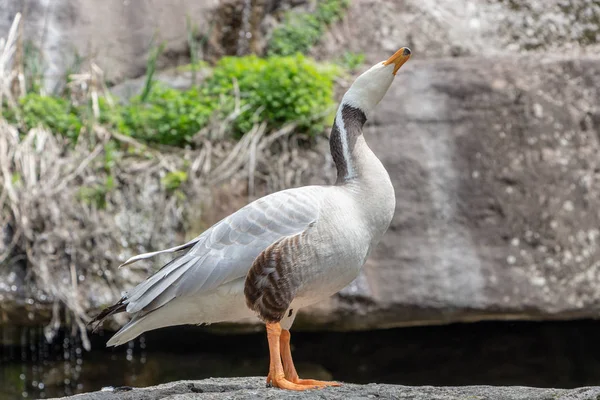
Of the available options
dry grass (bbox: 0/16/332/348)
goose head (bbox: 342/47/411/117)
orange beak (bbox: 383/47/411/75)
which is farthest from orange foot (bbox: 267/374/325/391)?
dry grass (bbox: 0/16/332/348)

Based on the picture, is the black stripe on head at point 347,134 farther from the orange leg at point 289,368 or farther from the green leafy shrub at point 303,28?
the green leafy shrub at point 303,28

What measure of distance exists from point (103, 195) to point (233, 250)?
2.67m

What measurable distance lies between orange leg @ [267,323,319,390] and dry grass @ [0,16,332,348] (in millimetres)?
2423

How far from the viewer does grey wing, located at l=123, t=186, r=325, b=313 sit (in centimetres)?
338

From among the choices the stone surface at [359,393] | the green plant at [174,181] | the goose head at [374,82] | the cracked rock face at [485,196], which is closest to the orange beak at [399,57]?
the goose head at [374,82]

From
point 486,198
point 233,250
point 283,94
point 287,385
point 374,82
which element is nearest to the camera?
point 287,385

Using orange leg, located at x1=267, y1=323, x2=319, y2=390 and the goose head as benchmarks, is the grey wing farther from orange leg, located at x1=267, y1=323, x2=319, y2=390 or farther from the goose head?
the goose head

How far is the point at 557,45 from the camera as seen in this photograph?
7.37 metres

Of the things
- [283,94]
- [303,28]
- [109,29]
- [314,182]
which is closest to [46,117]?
[109,29]

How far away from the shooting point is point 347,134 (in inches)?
145

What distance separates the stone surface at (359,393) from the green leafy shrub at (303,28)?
4443 millimetres

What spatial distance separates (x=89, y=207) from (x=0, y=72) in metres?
1.63

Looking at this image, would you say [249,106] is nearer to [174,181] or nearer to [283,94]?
[283,94]

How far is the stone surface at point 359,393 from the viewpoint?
2967 mm
